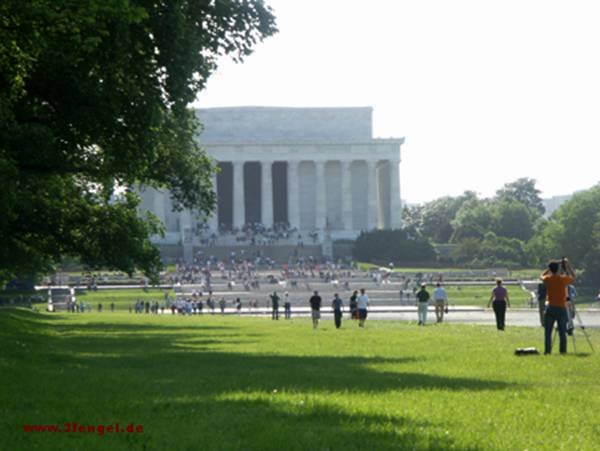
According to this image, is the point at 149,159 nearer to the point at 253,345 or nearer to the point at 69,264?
the point at 253,345

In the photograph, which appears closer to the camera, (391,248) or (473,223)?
(391,248)

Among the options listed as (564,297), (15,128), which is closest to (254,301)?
(15,128)

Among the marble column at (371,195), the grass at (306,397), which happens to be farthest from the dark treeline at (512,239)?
the grass at (306,397)

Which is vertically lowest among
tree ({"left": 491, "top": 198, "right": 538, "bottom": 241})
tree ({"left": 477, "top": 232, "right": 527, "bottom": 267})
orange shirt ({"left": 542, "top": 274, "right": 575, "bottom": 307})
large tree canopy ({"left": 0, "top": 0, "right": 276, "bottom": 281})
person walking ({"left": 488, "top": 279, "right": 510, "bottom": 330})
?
person walking ({"left": 488, "top": 279, "right": 510, "bottom": 330})

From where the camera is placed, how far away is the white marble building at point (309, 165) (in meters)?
127

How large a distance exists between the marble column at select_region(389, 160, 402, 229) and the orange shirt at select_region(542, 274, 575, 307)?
107 meters

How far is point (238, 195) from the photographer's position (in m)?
128

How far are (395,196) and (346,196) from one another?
525 centimetres

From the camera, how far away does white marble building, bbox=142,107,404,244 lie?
Answer: 126938 mm

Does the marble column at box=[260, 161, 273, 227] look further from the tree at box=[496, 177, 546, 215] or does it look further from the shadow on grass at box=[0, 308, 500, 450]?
the shadow on grass at box=[0, 308, 500, 450]

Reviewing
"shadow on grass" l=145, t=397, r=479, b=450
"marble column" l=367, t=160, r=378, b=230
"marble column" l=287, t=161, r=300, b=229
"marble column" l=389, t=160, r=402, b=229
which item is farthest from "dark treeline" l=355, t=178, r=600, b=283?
"shadow on grass" l=145, t=397, r=479, b=450

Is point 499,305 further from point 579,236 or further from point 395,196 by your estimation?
point 395,196

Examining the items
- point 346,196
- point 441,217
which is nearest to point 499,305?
point 346,196

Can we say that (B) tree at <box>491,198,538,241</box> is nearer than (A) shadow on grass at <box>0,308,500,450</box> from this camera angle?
A: No
